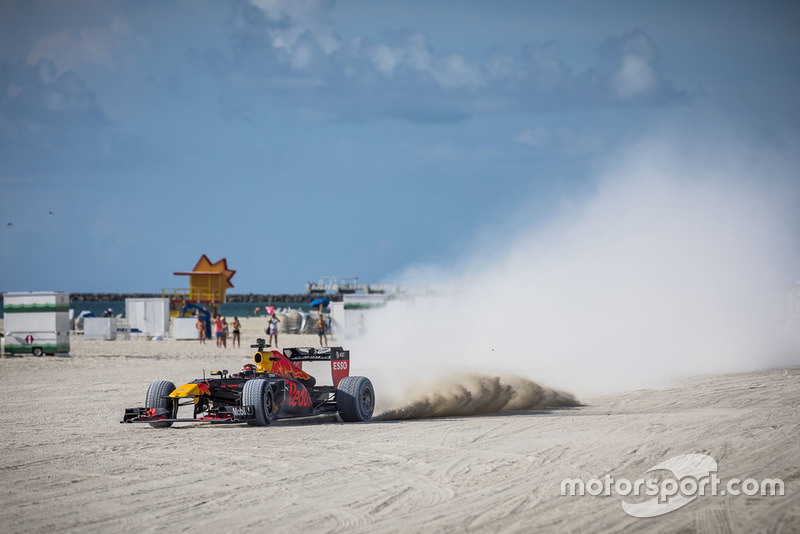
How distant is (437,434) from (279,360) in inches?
143

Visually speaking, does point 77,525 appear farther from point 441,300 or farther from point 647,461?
point 441,300

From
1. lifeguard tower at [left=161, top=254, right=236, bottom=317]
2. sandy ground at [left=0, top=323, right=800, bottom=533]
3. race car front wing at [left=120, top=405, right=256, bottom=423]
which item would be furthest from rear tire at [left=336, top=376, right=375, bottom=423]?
lifeguard tower at [left=161, top=254, right=236, bottom=317]

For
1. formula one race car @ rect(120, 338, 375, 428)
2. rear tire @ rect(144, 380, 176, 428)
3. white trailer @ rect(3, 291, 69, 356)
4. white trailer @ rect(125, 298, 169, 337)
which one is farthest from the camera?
white trailer @ rect(125, 298, 169, 337)

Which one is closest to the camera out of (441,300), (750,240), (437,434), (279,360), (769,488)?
(769,488)

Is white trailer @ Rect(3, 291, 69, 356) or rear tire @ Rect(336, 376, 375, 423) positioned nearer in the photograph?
rear tire @ Rect(336, 376, 375, 423)

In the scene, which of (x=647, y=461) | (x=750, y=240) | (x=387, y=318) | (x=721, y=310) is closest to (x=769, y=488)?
(x=647, y=461)

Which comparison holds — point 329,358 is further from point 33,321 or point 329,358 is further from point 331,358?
point 33,321

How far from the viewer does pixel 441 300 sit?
31.1 m

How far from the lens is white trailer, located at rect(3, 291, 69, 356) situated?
3541 cm

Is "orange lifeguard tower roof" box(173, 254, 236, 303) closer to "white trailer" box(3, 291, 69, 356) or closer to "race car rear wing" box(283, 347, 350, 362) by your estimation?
"white trailer" box(3, 291, 69, 356)

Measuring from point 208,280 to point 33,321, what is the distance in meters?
31.4

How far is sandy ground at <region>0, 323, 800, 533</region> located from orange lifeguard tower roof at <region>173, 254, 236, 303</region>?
4857 centimetres

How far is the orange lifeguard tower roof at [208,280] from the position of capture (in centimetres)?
6644

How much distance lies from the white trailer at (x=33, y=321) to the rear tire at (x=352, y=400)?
23.7 metres
